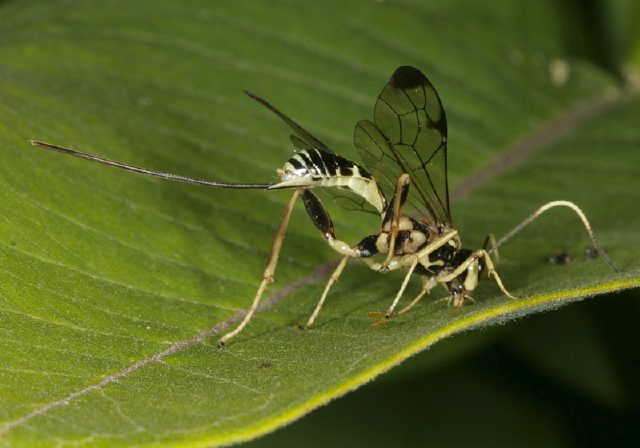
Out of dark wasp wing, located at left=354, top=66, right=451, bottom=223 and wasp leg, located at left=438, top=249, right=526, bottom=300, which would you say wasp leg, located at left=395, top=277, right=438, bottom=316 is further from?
dark wasp wing, located at left=354, top=66, right=451, bottom=223

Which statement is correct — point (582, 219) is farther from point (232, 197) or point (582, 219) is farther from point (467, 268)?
point (232, 197)

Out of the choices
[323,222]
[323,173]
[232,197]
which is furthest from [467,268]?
[232,197]

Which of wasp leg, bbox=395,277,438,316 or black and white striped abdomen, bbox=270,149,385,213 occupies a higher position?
black and white striped abdomen, bbox=270,149,385,213

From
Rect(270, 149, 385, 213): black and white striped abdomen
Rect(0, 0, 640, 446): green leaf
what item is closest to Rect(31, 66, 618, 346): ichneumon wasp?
Rect(270, 149, 385, 213): black and white striped abdomen

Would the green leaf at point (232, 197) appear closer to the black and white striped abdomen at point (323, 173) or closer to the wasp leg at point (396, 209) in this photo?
the wasp leg at point (396, 209)

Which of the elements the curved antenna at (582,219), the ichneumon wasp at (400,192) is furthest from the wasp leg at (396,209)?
the curved antenna at (582,219)
